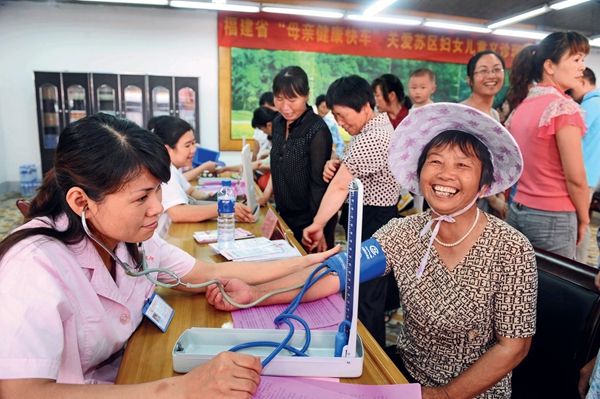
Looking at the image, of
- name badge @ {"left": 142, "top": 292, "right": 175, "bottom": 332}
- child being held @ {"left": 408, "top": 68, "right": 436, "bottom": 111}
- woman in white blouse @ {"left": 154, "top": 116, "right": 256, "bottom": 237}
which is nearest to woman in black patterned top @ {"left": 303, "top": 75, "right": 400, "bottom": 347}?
woman in white blouse @ {"left": 154, "top": 116, "right": 256, "bottom": 237}

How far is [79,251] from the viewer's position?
0.92 meters

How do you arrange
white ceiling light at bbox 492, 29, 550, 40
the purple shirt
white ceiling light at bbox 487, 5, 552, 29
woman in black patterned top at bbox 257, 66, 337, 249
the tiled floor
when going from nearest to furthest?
the purple shirt
woman in black patterned top at bbox 257, 66, 337, 249
the tiled floor
white ceiling light at bbox 487, 5, 552, 29
white ceiling light at bbox 492, 29, 550, 40

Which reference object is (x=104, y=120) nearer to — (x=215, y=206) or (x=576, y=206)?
(x=215, y=206)

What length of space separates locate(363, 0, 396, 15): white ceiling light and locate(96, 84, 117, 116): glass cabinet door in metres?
4.00

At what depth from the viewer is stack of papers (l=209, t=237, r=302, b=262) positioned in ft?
5.09

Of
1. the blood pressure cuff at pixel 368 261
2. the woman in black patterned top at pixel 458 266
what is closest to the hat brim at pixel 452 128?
the woman in black patterned top at pixel 458 266

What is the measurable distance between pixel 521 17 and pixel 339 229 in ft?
14.5

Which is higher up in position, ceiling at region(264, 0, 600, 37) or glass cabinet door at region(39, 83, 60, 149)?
ceiling at region(264, 0, 600, 37)

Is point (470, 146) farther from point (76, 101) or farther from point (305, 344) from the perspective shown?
point (76, 101)

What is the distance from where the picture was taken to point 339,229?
5145mm

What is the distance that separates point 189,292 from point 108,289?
1.21 ft

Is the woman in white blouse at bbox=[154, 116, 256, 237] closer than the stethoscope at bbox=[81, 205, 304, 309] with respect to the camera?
No

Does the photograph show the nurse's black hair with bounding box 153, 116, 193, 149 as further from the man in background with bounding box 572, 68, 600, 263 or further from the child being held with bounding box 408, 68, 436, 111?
the child being held with bounding box 408, 68, 436, 111

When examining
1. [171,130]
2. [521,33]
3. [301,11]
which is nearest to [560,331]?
[171,130]
